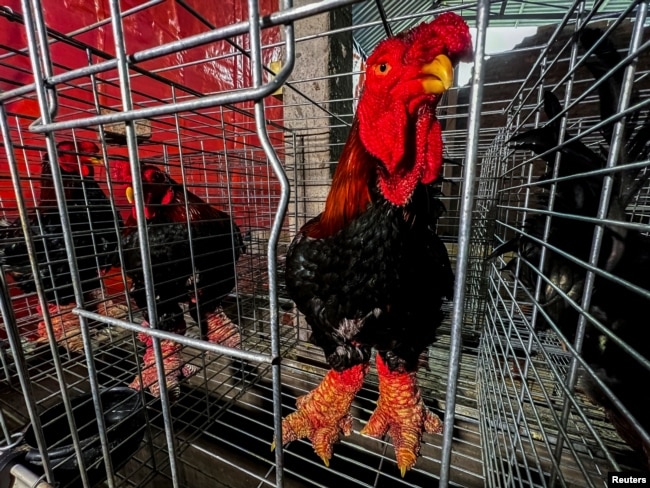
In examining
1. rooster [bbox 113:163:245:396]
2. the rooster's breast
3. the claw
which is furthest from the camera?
rooster [bbox 113:163:245:396]

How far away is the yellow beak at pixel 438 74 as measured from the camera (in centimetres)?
82

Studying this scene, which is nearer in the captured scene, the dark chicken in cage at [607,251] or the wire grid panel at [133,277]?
the wire grid panel at [133,277]

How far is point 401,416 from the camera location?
114cm

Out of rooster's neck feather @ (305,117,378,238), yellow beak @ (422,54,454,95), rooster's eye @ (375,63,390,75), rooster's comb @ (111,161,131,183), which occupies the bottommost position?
rooster's neck feather @ (305,117,378,238)

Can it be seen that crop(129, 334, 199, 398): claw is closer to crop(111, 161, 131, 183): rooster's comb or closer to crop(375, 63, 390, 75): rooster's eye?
crop(111, 161, 131, 183): rooster's comb

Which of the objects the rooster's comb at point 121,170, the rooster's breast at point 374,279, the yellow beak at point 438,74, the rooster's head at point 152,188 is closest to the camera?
the yellow beak at point 438,74

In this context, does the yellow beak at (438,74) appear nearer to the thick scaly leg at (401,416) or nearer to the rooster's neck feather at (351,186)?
the rooster's neck feather at (351,186)

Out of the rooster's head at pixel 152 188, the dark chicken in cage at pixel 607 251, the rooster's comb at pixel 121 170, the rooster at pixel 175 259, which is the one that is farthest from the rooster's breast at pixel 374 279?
the rooster's comb at pixel 121 170

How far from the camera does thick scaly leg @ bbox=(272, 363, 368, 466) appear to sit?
1.13 meters

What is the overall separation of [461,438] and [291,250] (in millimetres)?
1085

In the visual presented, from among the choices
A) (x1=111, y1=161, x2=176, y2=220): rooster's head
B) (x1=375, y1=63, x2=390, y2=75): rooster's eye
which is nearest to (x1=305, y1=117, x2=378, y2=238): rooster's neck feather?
(x1=375, y1=63, x2=390, y2=75): rooster's eye

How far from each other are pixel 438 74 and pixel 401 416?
1283 mm

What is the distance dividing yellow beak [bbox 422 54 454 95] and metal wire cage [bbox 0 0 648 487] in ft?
0.33

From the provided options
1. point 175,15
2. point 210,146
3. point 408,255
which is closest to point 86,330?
point 408,255
